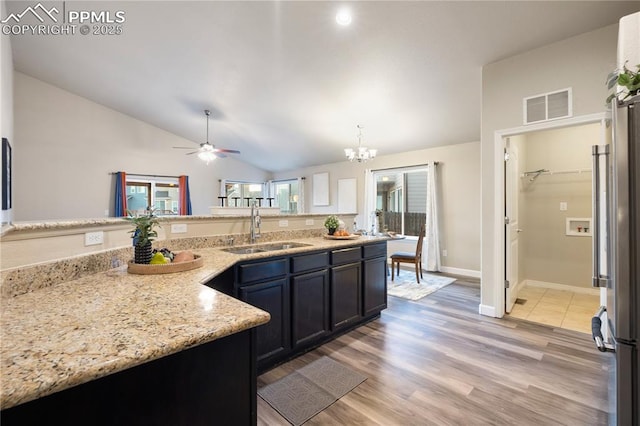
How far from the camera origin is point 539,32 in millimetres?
2691

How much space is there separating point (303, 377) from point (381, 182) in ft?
17.4

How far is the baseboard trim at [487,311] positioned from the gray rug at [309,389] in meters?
2.00

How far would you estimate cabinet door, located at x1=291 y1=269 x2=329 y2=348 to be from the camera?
236 cm

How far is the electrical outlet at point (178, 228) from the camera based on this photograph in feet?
7.81

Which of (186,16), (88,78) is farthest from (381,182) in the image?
(88,78)

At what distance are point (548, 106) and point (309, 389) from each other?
11.5 feet

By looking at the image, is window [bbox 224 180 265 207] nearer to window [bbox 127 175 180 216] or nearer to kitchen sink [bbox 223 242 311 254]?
window [bbox 127 175 180 216]

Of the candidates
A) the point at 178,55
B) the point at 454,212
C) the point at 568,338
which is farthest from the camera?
the point at 454,212

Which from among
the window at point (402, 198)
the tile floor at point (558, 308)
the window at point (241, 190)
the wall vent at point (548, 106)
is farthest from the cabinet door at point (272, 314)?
the window at point (241, 190)

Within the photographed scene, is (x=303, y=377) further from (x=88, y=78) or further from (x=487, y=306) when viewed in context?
(x=88, y=78)

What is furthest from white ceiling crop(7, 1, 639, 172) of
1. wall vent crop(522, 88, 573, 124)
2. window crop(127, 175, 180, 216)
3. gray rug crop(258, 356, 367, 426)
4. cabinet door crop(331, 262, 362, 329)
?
gray rug crop(258, 356, 367, 426)

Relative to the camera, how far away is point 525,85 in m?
3.01

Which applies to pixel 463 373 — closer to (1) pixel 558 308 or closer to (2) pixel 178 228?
(1) pixel 558 308

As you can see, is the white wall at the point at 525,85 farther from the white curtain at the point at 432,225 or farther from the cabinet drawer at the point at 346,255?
the white curtain at the point at 432,225
